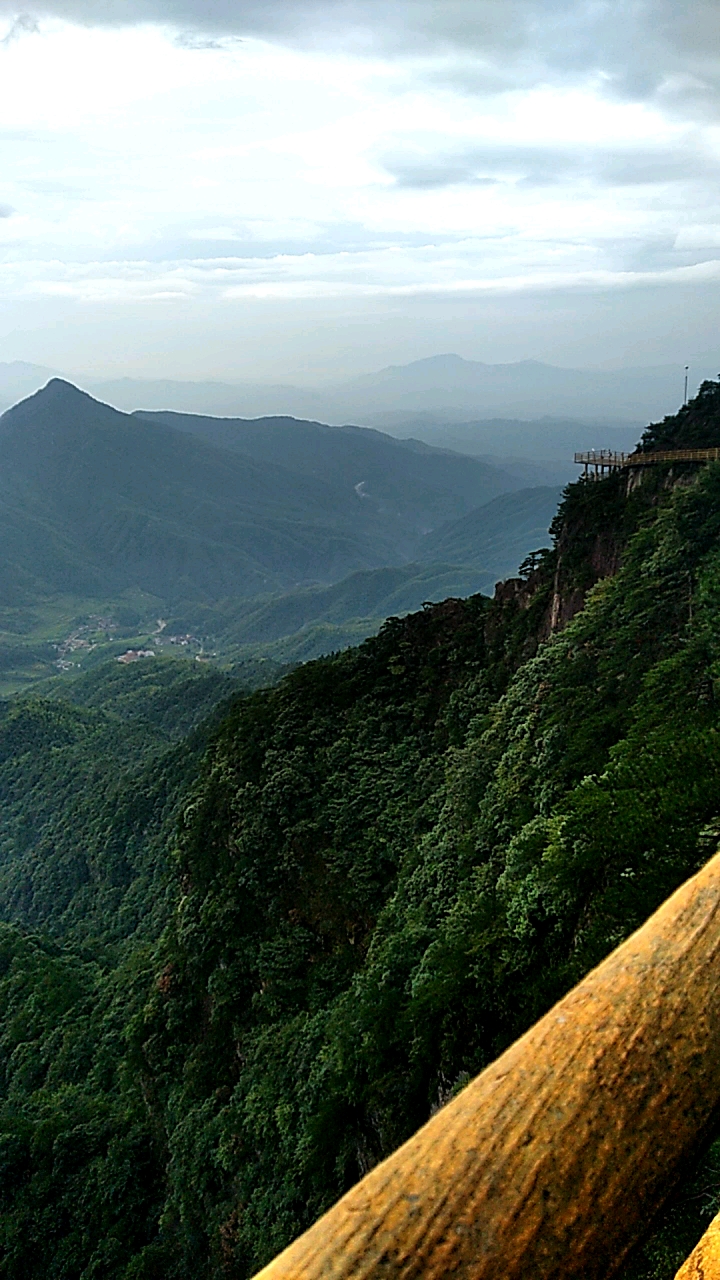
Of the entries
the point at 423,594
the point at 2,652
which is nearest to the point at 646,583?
the point at 2,652

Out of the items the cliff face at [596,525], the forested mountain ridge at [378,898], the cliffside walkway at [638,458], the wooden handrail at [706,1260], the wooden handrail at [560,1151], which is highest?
the cliffside walkway at [638,458]

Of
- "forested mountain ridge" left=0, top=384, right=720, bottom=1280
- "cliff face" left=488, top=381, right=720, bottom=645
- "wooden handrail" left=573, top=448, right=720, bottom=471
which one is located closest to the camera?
"forested mountain ridge" left=0, top=384, right=720, bottom=1280

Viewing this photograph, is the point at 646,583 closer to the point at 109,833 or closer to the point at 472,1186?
the point at 472,1186

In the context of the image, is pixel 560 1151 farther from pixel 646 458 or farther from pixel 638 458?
pixel 638 458

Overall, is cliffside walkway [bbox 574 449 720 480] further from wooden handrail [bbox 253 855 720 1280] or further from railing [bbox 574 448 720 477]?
wooden handrail [bbox 253 855 720 1280]

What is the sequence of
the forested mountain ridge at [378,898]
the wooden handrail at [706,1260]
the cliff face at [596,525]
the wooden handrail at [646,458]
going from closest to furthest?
the wooden handrail at [706,1260] < the forested mountain ridge at [378,898] < the wooden handrail at [646,458] < the cliff face at [596,525]

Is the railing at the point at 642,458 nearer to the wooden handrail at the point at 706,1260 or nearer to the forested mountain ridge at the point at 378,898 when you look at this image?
the forested mountain ridge at the point at 378,898

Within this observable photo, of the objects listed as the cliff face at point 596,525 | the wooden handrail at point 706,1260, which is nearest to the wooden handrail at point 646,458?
the cliff face at point 596,525

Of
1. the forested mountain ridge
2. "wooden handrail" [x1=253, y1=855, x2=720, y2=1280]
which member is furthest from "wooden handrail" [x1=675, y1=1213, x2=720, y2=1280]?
the forested mountain ridge
